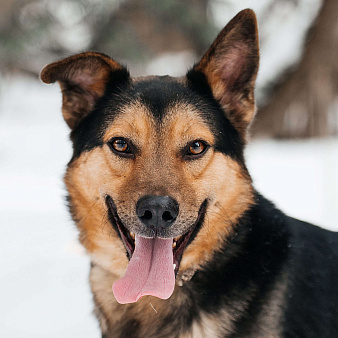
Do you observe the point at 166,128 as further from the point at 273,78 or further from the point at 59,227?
the point at 273,78

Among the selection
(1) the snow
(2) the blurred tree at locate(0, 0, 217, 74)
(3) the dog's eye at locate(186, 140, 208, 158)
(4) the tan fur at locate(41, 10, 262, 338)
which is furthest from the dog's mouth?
(1) the snow

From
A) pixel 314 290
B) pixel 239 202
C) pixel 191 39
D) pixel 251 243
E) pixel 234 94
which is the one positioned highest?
pixel 191 39

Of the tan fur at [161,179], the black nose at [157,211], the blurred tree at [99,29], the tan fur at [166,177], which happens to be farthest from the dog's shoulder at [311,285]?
the blurred tree at [99,29]

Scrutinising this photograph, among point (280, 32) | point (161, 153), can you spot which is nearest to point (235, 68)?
point (161, 153)

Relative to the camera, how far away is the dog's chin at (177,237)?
253 cm

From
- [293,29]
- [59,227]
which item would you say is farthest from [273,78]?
[59,227]

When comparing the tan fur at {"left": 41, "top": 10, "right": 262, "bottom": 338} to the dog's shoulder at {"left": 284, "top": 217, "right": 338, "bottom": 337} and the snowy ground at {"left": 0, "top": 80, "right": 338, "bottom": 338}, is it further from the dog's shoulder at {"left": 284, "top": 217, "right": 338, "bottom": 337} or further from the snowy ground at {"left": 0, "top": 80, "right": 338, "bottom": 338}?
the snowy ground at {"left": 0, "top": 80, "right": 338, "bottom": 338}

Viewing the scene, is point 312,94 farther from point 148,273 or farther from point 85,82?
point 148,273

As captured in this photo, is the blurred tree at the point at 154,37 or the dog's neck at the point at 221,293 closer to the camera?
the dog's neck at the point at 221,293

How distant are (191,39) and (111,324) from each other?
8936 mm

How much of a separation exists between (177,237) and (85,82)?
3.99 feet

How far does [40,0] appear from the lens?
8.05 meters

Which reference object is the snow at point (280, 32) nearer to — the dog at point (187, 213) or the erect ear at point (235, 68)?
the erect ear at point (235, 68)

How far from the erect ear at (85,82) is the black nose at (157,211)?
0.97m
